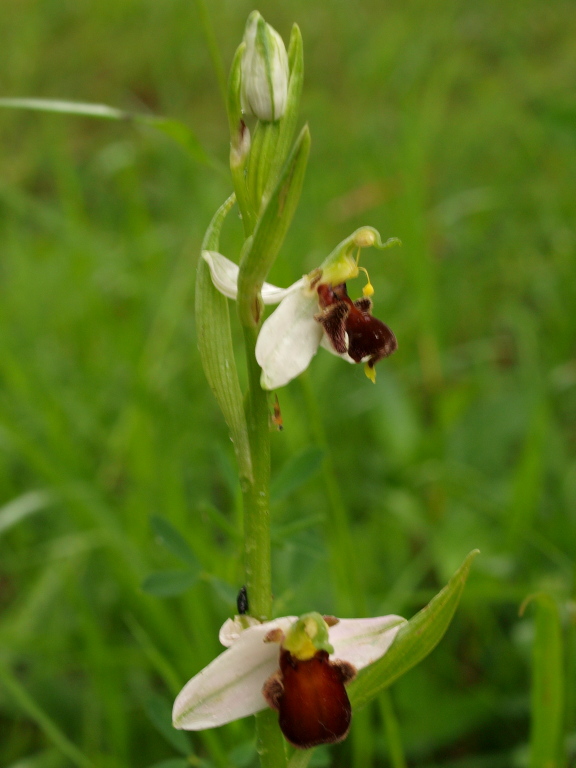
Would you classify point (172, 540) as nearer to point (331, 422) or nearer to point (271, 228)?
point (271, 228)

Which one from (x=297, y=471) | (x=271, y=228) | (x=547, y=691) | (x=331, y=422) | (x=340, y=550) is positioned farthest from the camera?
(x=331, y=422)

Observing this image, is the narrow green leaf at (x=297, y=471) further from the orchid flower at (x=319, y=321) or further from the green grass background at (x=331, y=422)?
the orchid flower at (x=319, y=321)

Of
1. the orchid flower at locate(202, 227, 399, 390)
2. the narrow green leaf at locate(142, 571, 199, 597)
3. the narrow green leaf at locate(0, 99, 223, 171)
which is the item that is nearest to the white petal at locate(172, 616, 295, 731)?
the narrow green leaf at locate(142, 571, 199, 597)

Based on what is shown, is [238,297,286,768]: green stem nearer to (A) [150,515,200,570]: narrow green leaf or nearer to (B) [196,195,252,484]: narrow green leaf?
(B) [196,195,252,484]: narrow green leaf

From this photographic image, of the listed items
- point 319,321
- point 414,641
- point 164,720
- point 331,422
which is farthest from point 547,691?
point 331,422

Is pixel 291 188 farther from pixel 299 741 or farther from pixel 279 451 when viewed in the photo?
pixel 279 451

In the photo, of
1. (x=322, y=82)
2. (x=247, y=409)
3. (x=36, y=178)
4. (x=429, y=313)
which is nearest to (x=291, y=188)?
(x=247, y=409)
